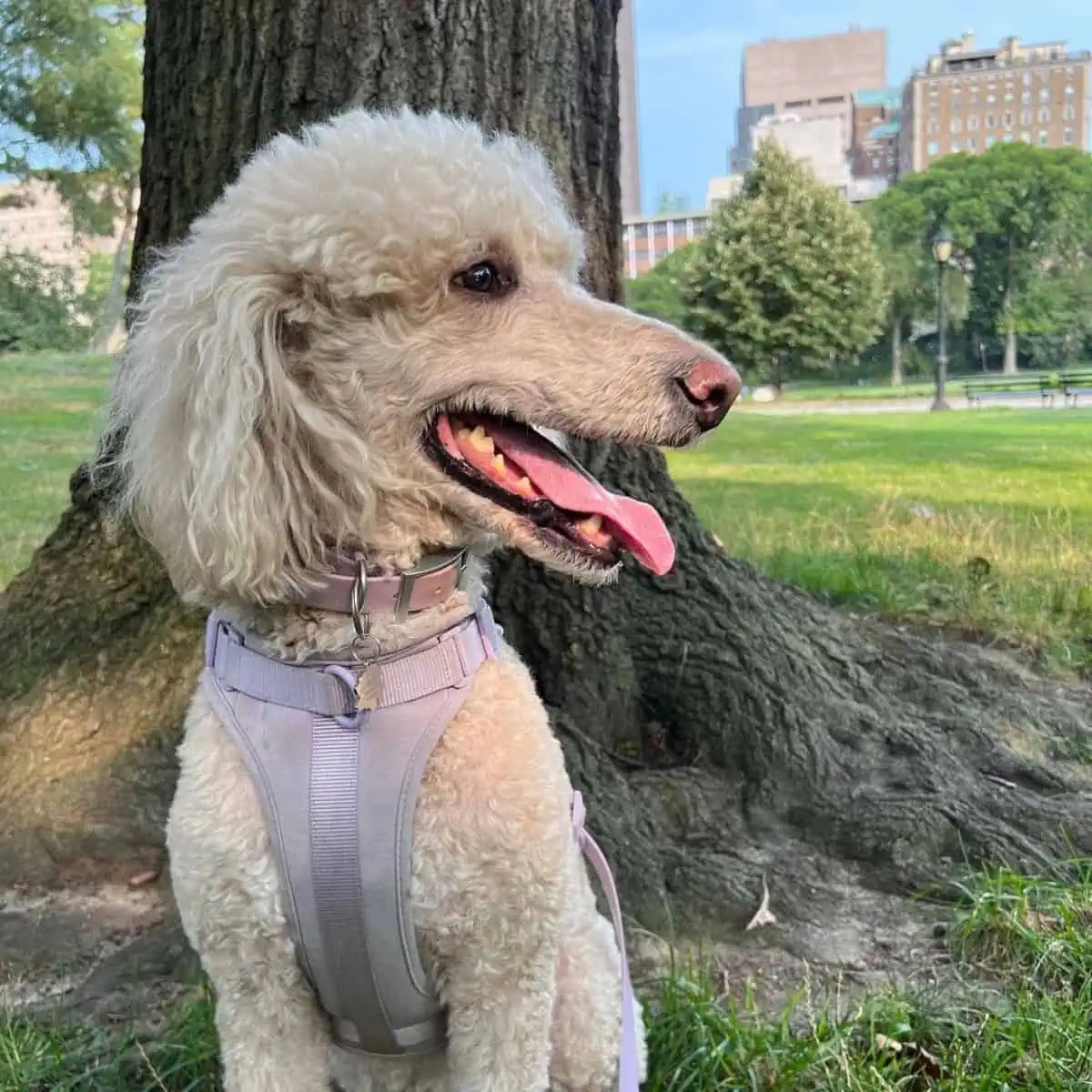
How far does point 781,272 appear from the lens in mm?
40625

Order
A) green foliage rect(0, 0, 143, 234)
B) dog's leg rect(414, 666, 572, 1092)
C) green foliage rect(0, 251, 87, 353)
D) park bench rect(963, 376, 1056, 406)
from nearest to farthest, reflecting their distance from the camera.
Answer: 1. dog's leg rect(414, 666, 572, 1092)
2. green foliage rect(0, 0, 143, 234)
3. park bench rect(963, 376, 1056, 406)
4. green foliage rect(0, 251, 87, 353)

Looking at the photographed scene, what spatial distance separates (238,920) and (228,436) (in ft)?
2.43

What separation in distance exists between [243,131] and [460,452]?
4.49 ft

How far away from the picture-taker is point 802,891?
2.58 meters

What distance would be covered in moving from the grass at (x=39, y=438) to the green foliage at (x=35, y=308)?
4269mm

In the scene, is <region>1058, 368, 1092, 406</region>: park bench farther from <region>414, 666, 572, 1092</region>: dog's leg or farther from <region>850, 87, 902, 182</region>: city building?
<region>850, 87, 902, 182</region>: city building

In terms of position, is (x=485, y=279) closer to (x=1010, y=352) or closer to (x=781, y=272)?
(x=781, y=272)

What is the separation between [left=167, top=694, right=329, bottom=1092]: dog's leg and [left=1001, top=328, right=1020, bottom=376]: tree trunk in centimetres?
5985

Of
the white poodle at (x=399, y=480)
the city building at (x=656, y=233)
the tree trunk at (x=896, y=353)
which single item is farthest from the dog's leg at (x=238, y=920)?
the city building at (x=656, y=233)

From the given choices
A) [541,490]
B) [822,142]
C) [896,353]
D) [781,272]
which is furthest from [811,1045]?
[822,142]

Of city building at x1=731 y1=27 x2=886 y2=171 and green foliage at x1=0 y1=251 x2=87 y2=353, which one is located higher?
city building at x1=731 y1=27 x2=886 y2=171

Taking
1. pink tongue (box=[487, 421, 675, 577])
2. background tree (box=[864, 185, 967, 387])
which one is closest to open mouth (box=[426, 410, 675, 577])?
pink tongue (box=[487, 421, 675, 577])

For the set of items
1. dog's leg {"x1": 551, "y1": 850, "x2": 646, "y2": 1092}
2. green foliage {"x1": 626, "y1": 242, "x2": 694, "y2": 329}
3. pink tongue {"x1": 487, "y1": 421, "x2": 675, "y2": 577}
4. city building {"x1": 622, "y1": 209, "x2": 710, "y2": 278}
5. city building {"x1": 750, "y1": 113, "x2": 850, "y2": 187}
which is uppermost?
city building {"x1": 750, "y1": 113, "x2": 850, "y2": 187}

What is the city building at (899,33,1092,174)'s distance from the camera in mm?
107750
